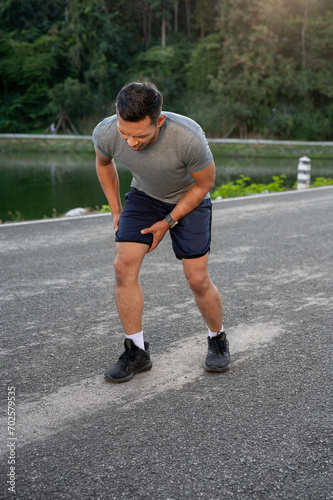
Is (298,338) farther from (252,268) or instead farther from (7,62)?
(7,62)

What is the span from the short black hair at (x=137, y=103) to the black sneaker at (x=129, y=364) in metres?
1.36

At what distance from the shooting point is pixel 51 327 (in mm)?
4035

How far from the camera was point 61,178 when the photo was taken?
2350cm

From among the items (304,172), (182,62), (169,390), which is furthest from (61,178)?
(182,62)

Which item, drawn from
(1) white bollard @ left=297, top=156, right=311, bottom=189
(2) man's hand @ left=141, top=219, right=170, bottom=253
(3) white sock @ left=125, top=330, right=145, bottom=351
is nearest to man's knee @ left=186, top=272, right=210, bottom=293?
(2) man's hand @ left=141, top=219, right=170, bottom=253

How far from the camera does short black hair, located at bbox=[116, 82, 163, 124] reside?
271 cm

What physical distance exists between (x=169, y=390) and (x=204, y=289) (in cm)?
65

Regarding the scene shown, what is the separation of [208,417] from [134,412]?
0.40m

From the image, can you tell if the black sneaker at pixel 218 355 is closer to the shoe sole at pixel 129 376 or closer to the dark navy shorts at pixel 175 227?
the shoe sole at pixel 129 376

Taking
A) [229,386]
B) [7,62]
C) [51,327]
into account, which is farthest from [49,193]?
[7,62]

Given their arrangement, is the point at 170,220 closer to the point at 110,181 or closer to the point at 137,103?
the point at 110,181

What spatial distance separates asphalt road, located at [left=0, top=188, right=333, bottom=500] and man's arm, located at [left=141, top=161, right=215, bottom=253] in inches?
35.3

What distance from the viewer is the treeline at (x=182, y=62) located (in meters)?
44.6

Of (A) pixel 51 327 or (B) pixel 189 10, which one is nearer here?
(A) pixel 51 327
